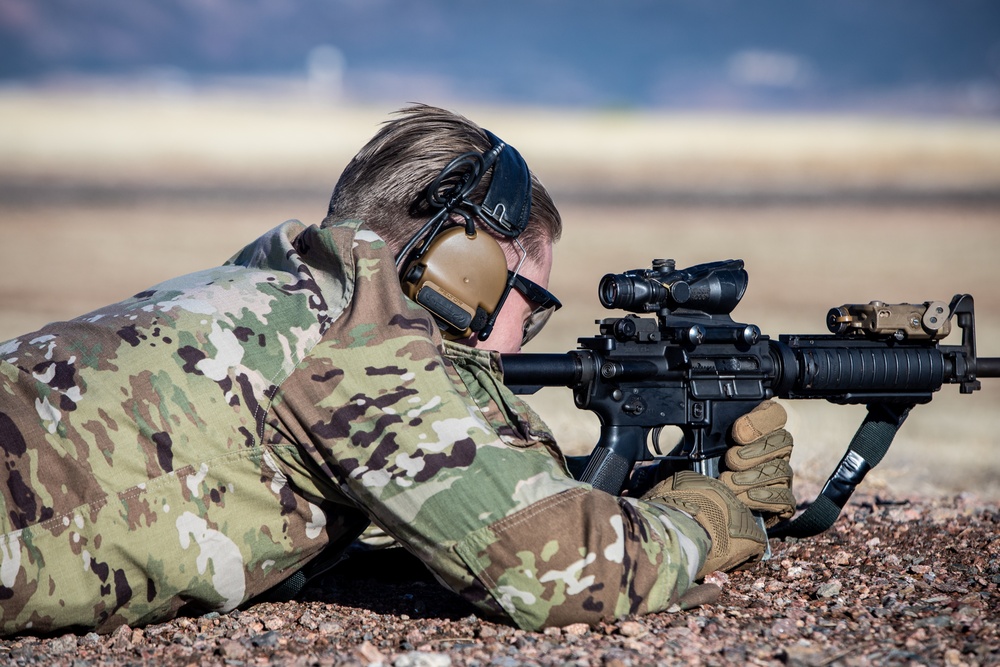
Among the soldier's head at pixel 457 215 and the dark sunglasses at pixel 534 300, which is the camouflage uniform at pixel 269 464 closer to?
the soldier's head at pixel 457 215

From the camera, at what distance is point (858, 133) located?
170ft

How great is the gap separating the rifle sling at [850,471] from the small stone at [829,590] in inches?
27.0

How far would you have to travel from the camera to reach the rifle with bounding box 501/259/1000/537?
3.88 meters

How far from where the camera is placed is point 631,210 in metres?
30.6

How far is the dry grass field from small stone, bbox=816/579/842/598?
2221 millimetres

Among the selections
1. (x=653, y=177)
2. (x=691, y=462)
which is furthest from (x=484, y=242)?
(x=653, y=177)

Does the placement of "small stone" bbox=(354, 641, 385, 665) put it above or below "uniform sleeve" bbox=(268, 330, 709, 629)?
below

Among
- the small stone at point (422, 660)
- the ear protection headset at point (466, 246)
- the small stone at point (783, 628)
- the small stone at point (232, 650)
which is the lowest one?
the small stone at point (783, 628)

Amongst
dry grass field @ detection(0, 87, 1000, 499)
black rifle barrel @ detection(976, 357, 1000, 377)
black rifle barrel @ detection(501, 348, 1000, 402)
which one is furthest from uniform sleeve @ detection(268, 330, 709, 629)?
black rifle barrel @ detection(976, 357, 1000, 377)

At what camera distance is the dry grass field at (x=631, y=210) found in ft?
40.3

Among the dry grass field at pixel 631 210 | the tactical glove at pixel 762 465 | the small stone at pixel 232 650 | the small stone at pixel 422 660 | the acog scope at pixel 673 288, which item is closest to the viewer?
the small stone at pixel 422 660

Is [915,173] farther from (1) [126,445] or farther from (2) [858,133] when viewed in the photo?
(1) [126,445]

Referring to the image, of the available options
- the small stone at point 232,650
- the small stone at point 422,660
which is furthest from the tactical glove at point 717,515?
the small stone at point 232,650

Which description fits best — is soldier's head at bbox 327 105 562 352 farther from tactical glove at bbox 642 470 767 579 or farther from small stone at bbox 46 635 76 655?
small stone at bbox 46 635 76 655
